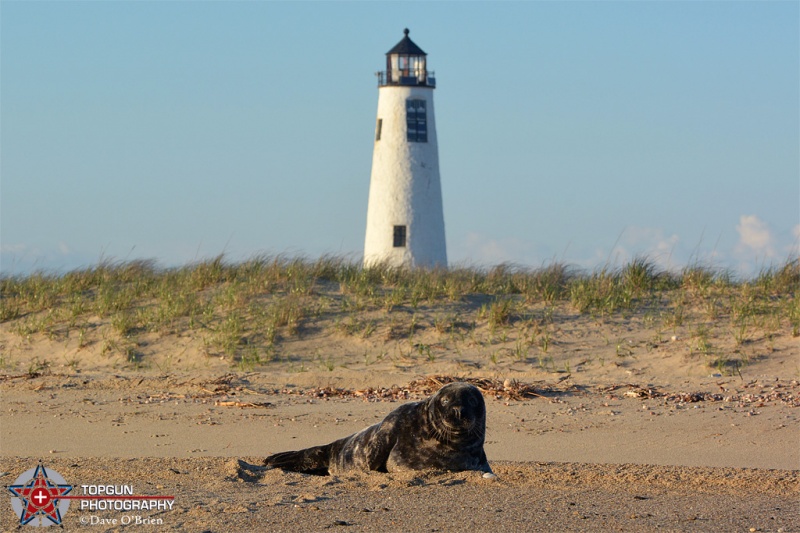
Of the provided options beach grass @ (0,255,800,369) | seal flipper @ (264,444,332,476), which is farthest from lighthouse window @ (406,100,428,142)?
seal flipper @ (264,444,332,476)

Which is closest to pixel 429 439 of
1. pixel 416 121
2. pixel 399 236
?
pixel 399 236

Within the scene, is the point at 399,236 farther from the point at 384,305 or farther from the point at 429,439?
the point at 429,439

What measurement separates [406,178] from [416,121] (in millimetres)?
1885

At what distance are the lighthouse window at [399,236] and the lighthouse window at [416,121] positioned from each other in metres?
2.78

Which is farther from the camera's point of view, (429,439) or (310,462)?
(310,462)

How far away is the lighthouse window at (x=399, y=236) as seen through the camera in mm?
30938

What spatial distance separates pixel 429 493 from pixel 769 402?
17.2 ft

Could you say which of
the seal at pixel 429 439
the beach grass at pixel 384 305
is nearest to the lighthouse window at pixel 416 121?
the beach grass at pixel 384 305

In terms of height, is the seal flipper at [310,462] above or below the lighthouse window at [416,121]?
below

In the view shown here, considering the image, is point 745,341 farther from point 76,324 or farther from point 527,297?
point 76,324

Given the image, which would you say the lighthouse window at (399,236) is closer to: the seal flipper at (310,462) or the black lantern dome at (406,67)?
the black lantern dome at (406,67)

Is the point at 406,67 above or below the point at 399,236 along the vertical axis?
above

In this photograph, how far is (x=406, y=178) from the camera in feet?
102

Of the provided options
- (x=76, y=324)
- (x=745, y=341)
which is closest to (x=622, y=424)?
(x=745, y=341)
